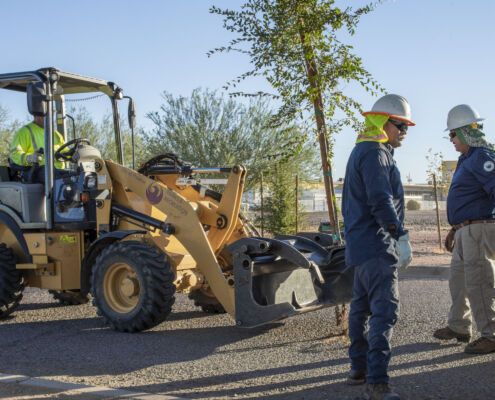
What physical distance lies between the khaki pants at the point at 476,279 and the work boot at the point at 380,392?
1.81 metres

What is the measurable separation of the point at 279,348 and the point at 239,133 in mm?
21736

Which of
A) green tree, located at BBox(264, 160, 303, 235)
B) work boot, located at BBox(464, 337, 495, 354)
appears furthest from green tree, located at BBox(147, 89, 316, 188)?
work boot, located at BBox(464, 337, 495, 354)

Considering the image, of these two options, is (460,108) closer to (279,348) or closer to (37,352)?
(279,348)

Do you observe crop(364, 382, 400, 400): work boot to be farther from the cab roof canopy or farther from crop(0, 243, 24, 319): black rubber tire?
the cab roof canopy

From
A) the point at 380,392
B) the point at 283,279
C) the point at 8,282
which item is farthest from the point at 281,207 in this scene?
the point at 380,392

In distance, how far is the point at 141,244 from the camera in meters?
7.02

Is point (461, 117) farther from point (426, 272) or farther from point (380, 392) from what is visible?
point (426, 272)

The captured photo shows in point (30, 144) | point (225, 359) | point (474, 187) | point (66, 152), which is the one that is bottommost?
point (225, 359)

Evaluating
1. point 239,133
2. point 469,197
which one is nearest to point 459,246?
point 469,197

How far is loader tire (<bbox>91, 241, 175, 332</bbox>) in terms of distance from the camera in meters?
6.75

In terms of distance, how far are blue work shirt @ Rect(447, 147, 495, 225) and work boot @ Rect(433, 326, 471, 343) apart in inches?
40.5

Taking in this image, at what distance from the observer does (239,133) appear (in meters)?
27.5

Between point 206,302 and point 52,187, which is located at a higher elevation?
point 52,187

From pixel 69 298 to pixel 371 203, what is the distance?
5.61 meters
